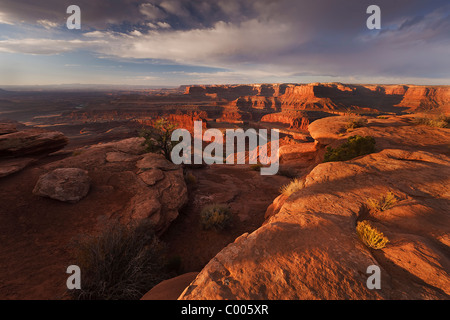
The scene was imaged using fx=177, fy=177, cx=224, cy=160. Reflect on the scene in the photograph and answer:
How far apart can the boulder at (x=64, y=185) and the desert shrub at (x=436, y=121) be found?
61.5 feet

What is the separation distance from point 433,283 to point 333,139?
1038 centimetres

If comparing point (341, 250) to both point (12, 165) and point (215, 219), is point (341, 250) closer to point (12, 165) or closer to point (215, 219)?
point (215, 219)

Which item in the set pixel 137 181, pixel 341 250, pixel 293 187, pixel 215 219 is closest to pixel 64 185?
pixel 137 181


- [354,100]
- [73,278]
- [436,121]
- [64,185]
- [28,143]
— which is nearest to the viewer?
[73,278]

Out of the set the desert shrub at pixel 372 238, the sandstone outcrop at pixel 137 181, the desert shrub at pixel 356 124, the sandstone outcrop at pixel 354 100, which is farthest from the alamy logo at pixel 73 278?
the sandstone outcrop at pixel 354 100

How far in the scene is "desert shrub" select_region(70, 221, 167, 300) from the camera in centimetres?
385

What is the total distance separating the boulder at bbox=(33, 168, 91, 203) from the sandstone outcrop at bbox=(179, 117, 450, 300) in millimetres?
7179

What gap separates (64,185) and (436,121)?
20.0 metres

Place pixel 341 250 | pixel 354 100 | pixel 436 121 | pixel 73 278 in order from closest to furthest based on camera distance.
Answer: pixel 341 250 → pixel 73 278 → pixel 436 121 → pixel 354 100

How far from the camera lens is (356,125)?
1199 cm

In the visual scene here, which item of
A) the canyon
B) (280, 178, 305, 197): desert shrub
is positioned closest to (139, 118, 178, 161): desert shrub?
the canyon

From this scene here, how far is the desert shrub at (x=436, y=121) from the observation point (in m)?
10.2

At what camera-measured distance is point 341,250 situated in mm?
2930

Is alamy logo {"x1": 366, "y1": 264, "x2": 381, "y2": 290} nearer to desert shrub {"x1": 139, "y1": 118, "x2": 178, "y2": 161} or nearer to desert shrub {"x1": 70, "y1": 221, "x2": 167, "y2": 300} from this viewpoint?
desert shrub {"x1": 70, "y1": 221, "x2": 167, "y2": 300}
